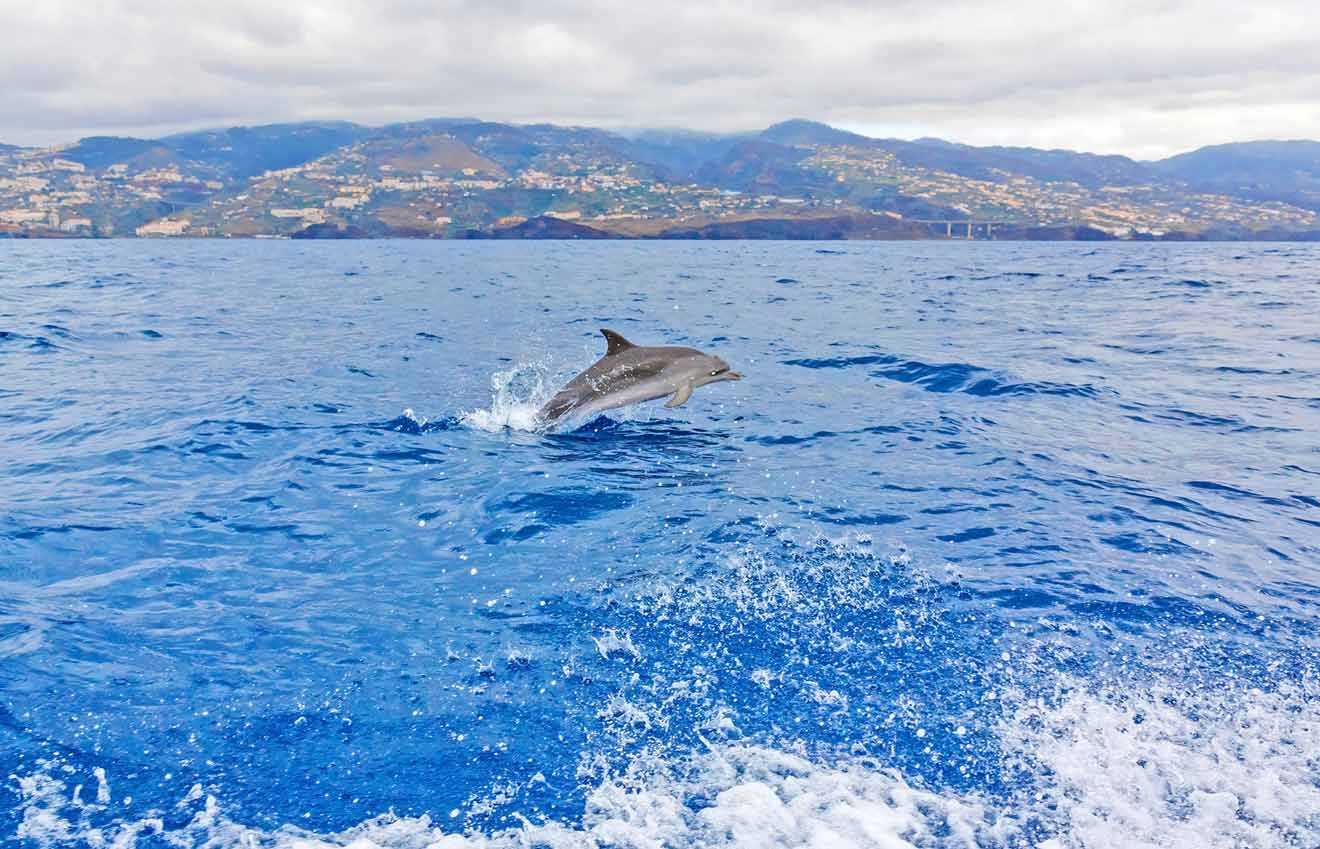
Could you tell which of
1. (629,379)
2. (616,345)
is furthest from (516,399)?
(629,379)

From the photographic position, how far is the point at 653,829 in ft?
17.6

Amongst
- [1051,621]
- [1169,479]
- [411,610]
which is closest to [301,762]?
[411,610]

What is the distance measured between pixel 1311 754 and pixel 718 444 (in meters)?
10.3

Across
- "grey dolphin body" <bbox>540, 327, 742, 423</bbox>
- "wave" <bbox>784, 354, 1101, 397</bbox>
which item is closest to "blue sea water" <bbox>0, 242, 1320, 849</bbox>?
"wave" <bbox>784, 354, 1101, 397</bbox>

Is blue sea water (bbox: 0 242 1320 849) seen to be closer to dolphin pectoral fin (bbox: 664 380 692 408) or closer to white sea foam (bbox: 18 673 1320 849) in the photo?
white sea foam (bbox: 18 673 1320 849)

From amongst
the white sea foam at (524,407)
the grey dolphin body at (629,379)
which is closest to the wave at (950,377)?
the grey dolphin body at (629,379)

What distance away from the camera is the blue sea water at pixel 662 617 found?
5.61m

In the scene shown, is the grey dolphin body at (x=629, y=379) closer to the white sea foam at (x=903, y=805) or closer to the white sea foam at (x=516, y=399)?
the white sea foam at (x=516, y=399)

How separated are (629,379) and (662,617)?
8.58 m

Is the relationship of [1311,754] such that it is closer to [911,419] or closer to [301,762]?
[301,762]

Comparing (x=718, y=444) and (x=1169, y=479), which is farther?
(x=718, y=444)

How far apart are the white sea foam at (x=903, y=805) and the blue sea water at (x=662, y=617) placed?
27 mm

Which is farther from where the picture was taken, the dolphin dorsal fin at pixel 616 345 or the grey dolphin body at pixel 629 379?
the dolphin dorsal fin at pixel 616 345

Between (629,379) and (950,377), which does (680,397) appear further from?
(950,377)
